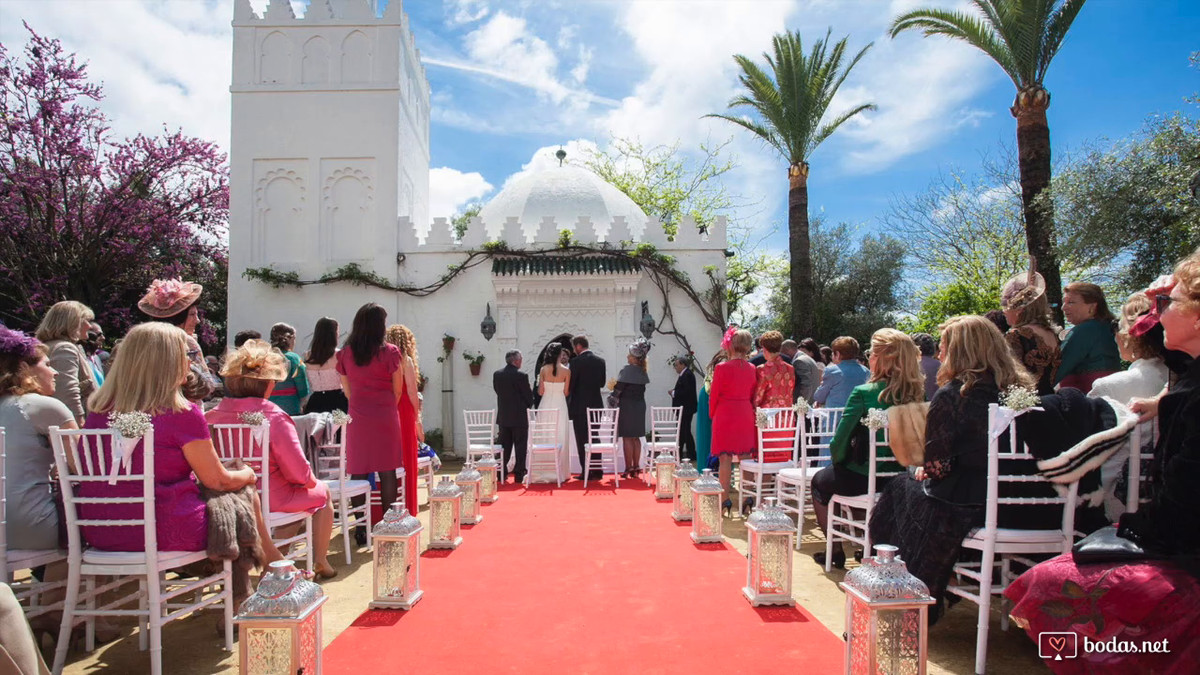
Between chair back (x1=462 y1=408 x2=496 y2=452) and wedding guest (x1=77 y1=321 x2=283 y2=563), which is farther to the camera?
chair back (x1=462 y1=408 x2=496 y2=452)

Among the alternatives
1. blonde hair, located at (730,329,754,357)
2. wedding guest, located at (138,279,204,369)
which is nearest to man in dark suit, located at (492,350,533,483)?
blonde hair, located at (730,329,754,357)

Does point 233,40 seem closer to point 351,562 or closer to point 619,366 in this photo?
point 619,366

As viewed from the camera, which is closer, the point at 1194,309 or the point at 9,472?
the point at 1194,309

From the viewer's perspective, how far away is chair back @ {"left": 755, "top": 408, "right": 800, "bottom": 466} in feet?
21.2

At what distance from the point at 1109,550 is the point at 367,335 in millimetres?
4904

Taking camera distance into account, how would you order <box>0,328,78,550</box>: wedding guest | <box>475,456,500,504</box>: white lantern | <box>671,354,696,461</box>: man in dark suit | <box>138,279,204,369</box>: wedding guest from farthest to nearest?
<box>671,354,696,461</box>: man in dark suit, <box>475,456,500,504</box>: white lantern, <box>138,279,204,369</box>: wedding guest, <box>0,328,78,550</box>: wedding guest

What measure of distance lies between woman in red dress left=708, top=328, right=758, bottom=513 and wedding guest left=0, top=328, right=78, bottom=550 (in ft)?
17.9

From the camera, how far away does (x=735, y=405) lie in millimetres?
7410

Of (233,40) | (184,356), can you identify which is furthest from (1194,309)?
(233,40)

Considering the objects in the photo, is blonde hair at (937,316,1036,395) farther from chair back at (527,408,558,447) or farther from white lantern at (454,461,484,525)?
chair back at (527,408,558,447)

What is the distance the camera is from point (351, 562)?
18.2ft

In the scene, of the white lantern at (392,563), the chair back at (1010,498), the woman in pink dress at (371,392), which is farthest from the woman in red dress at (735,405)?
the white lantern at (392,563)

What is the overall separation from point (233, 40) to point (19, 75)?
158 inches

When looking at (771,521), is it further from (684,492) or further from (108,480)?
(108,480)
